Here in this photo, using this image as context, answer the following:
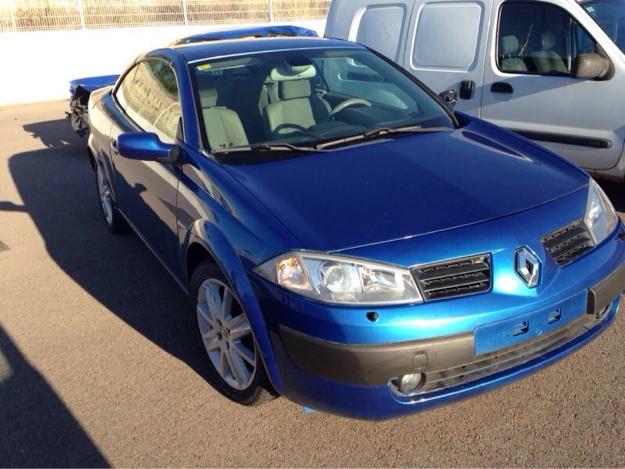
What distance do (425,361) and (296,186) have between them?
98cm

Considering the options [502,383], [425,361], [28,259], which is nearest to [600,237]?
[502,383]

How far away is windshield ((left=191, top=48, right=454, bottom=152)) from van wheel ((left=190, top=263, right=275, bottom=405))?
0.71 metres

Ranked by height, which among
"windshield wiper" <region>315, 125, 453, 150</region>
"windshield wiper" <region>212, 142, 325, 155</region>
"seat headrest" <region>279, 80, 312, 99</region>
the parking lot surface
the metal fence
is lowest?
the parking lot surface

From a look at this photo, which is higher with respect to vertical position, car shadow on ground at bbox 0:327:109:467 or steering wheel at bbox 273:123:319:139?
steering wheel at bbox 273:123:319:139

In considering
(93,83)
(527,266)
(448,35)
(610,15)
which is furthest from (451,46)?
(93,83)

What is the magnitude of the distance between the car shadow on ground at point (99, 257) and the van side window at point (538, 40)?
333 cm

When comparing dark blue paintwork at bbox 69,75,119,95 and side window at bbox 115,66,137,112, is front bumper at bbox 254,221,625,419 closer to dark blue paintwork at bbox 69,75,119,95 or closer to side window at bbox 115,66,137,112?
side window at bbox 115,66,137,112

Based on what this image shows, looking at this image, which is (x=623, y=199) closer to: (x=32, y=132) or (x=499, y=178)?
(x=499, y=178)

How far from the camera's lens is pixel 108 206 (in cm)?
518

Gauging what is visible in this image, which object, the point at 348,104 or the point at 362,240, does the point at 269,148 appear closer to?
the point at 348,104

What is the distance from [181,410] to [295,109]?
1750 millimetres

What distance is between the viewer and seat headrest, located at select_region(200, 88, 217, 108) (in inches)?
133

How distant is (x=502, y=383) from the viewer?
2389 mm

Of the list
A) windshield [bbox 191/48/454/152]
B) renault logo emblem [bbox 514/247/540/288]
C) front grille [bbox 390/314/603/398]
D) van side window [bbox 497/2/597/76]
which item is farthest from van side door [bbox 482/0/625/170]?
renault logo emblem [bbox 514/247/540/288]
